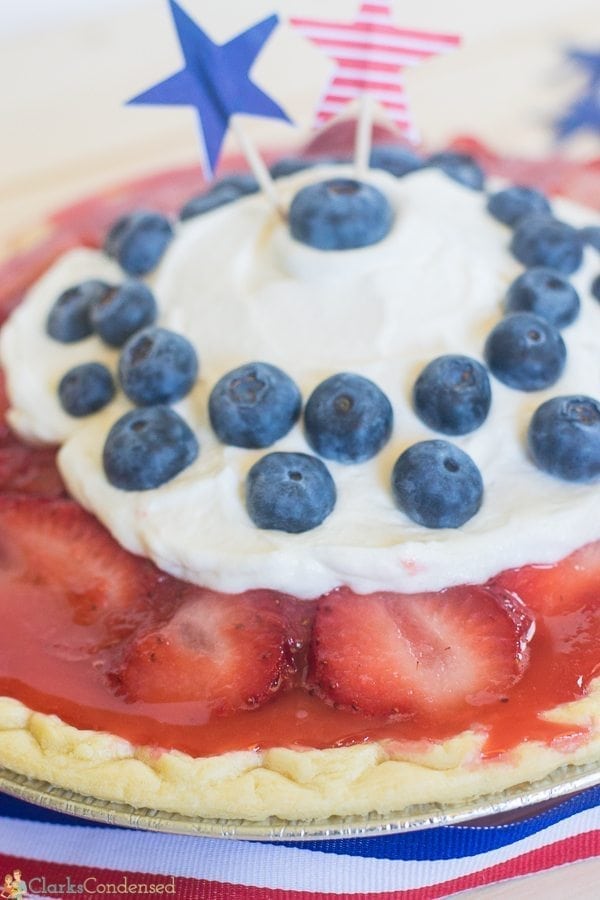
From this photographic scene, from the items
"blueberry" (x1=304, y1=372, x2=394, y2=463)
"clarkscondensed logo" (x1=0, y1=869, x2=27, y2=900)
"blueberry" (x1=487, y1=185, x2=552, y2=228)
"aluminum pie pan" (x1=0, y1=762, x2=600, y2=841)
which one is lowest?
"clarkscondensed logo" (x1=0, y1=869, x2=27, y2=900)

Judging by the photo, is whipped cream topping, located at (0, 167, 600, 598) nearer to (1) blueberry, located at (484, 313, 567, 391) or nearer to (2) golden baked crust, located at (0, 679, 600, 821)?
(1) blueberry, located at (484, 313, 567, 391)

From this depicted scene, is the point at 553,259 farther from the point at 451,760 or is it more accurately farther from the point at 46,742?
the point at 46,742

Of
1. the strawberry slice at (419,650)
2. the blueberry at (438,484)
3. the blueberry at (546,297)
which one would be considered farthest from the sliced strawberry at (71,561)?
the blueberry at (546,297)

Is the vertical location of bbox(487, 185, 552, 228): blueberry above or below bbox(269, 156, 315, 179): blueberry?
below

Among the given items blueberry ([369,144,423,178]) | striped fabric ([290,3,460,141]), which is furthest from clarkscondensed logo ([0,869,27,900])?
blueberry ([369,144,423,178])

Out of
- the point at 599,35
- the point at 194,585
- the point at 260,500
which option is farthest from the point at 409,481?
the point at 599,35

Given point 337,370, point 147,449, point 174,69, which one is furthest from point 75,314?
point 174,69

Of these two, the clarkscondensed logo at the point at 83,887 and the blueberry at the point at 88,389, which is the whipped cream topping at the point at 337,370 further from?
the clarkscondensed logo at the point at 83,887
